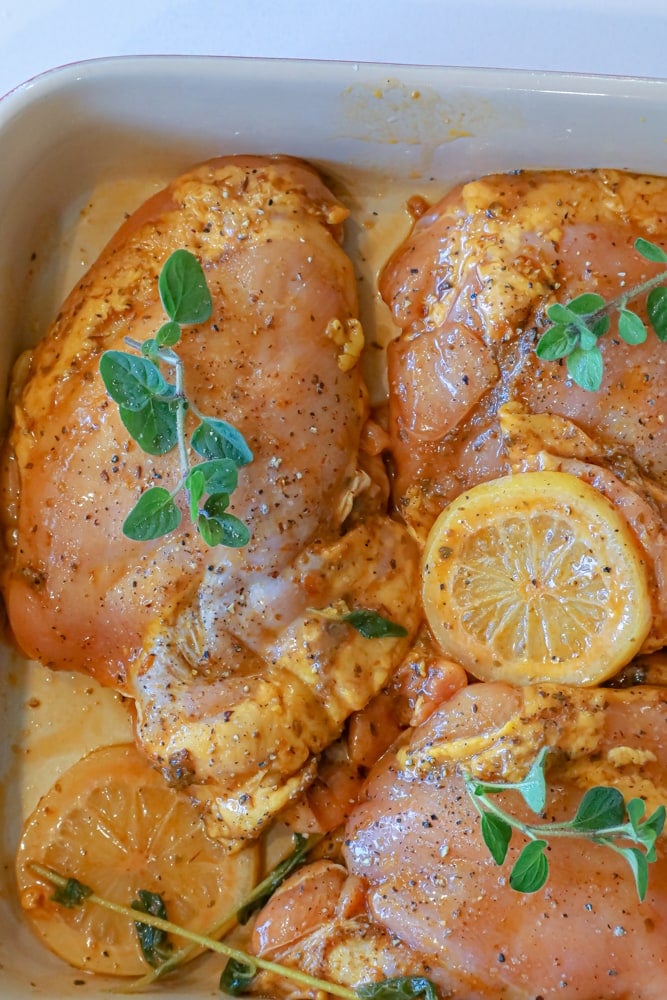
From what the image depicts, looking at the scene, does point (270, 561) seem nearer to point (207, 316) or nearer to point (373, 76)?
point (207, 316)

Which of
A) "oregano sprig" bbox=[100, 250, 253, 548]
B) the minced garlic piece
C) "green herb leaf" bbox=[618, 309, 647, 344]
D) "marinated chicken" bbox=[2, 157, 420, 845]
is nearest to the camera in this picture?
"oregano sprig" bbox=[100, 250, 253, 548]

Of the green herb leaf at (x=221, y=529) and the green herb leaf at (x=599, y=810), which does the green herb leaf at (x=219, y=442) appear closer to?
the green herb leaf at (x=221, y=529)

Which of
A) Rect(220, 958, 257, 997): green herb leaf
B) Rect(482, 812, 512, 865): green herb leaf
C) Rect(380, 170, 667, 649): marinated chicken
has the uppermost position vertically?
Rect(380, 170, 667, 649): marinated chicken

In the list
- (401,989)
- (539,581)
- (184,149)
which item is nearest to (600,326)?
(539,581)

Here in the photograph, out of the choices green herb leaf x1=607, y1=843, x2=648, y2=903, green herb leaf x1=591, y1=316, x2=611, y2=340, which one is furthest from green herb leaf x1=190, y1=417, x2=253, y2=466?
green herb leaf x1=607, y1=843, x2=648, y2=903

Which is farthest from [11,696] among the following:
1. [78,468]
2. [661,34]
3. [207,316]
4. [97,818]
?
[661,34]

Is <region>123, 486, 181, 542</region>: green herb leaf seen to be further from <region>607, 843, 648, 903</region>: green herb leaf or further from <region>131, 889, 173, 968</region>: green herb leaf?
<region>607, 843, 648, 903</region>: green herb leaf
